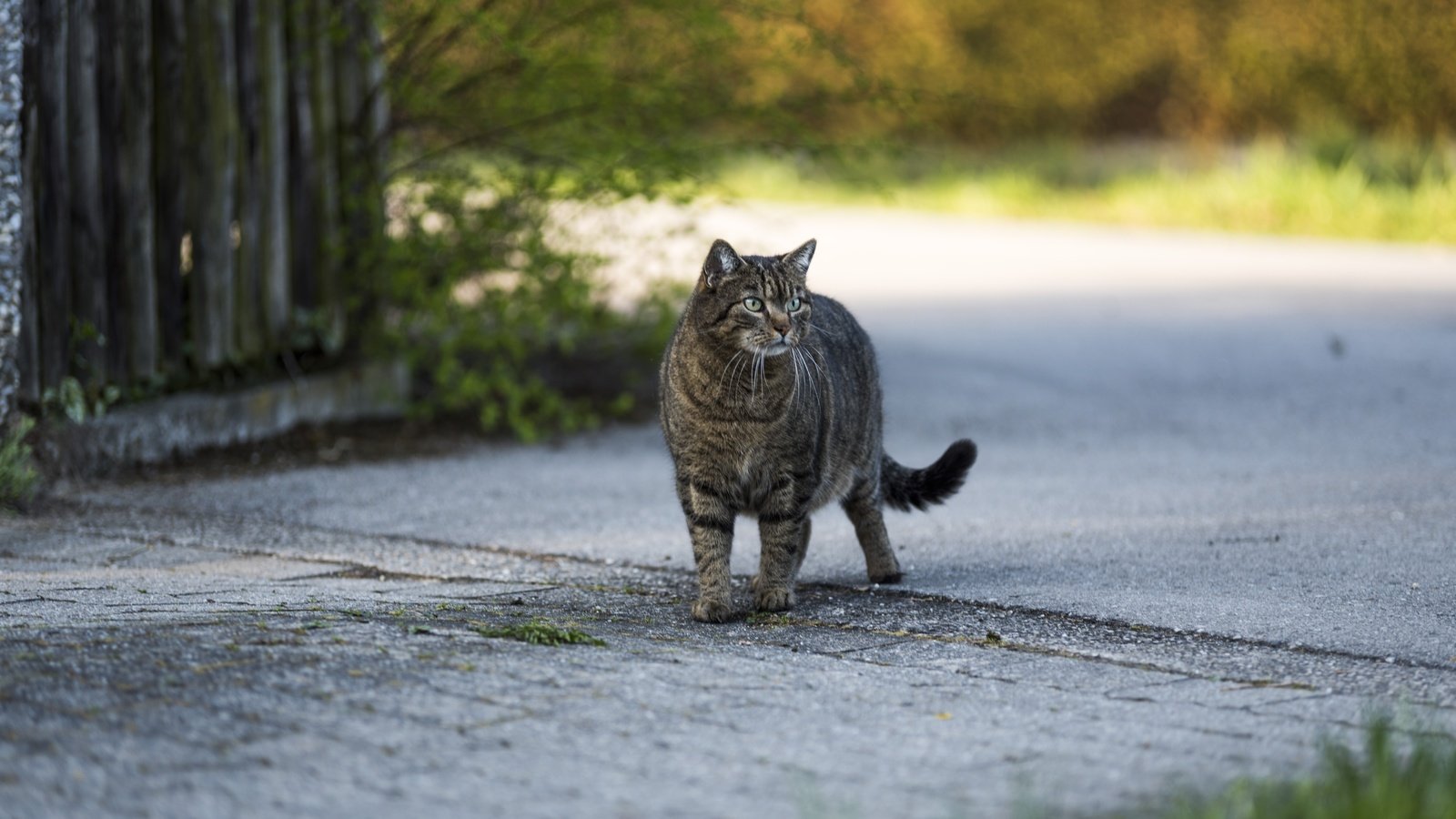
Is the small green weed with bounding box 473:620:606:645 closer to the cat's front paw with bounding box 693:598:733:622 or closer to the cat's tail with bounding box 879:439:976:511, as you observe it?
the cat's front paw with bounding box 693:598:733:622

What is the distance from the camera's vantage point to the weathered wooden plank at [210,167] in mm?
7145

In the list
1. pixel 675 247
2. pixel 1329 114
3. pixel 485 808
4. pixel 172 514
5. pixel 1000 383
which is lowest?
pixel 485 808

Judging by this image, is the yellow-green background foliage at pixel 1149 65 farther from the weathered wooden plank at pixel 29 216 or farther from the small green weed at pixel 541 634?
the small green weed at pixel 541 634

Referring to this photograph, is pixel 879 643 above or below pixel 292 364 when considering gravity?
below

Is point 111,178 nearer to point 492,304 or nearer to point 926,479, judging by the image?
point 492,304

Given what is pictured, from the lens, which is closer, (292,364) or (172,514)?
(172,514)

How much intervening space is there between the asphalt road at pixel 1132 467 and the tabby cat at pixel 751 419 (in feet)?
1.84

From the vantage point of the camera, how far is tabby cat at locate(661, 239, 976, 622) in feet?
16.1

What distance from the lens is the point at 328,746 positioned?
3.31 m

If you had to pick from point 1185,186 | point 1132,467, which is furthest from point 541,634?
point 1185,186

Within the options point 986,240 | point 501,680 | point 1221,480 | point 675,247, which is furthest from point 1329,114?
point 501,680

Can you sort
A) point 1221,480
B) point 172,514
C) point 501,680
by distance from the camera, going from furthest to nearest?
Result: point 1221,480, point 172,514, point 501,680

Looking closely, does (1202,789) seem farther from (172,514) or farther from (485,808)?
(172,514)

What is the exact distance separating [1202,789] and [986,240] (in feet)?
40.9
